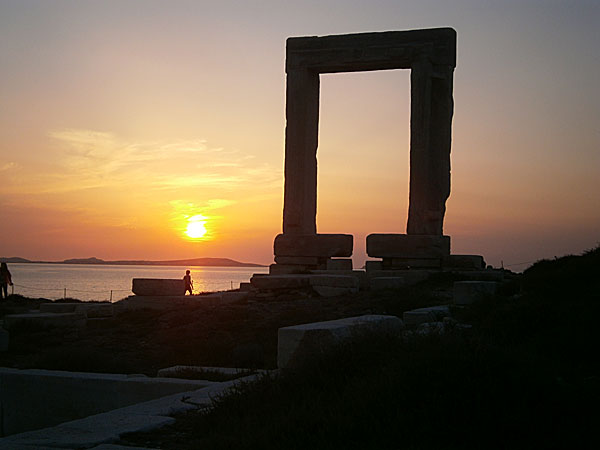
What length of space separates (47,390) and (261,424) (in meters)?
4.68

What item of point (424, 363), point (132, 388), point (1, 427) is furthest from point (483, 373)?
point (1, 427)

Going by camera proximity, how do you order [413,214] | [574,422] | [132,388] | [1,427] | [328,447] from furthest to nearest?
[413,214], [1,427], [132,388], [574,422], [328,447]

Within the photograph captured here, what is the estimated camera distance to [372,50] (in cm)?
2114

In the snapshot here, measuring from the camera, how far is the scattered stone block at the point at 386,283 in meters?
18.3

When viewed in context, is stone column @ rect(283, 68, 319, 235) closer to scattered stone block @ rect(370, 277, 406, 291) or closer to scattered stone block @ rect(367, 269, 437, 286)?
scattered stone block @ rect(367, 269, 437, 286)

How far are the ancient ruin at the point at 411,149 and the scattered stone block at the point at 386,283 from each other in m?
1.15

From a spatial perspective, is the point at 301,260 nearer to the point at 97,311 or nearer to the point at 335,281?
the point at 335,281

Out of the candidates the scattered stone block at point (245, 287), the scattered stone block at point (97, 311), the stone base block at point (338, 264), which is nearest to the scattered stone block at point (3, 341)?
the scattered stone block at point (97, 311)

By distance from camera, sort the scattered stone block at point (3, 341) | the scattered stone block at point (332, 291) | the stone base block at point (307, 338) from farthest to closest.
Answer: the scattered stone block at point (332, 291)
the scattered stone block at point (3, 341)
the stone base block at point (307, 338)

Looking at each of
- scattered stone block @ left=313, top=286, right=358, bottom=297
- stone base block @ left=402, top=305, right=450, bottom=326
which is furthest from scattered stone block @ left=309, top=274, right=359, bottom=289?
stone base block @ left=402, top=305, right=450, bottom=326

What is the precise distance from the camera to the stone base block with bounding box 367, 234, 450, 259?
2016cm

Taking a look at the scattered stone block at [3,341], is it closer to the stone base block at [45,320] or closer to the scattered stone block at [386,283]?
the stone base block at [45,320]

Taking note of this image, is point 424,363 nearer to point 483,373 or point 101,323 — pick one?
point 483,373

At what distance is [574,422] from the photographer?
4.80 metres
